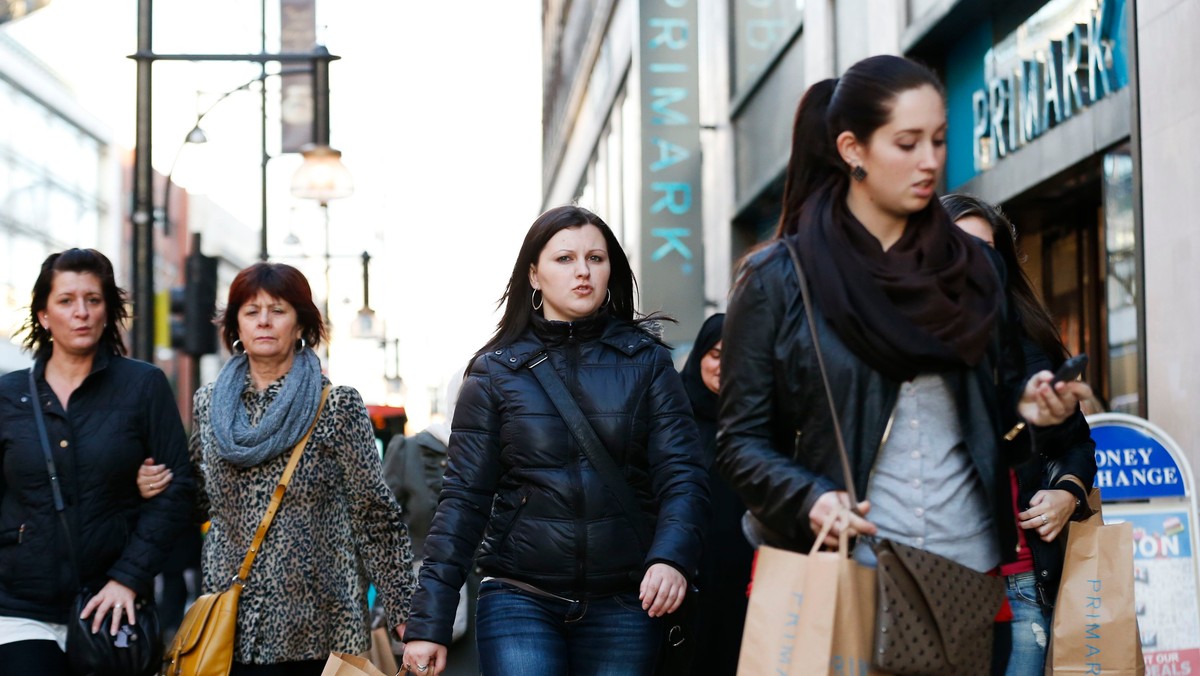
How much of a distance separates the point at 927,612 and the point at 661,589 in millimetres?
1424

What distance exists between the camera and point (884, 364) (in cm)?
335

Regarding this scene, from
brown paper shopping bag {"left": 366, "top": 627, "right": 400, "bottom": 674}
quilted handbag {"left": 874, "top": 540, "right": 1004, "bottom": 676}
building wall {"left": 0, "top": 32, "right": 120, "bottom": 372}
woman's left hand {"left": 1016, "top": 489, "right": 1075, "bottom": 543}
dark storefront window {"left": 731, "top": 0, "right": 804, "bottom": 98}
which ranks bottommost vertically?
brown paper shopping bag {"left": 366, "top": 627, "right": 400, "bottom": 674}

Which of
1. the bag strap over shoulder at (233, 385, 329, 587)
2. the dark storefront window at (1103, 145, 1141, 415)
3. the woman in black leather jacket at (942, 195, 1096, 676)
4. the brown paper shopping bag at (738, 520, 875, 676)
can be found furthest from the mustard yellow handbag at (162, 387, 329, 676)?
the dark storefront window at (1103, 145, 1141, 415)

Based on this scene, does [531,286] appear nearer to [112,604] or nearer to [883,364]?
[112,604]

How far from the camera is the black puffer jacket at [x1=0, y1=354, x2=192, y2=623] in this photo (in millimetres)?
5707

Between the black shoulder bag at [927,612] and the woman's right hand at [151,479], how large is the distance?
3.23m

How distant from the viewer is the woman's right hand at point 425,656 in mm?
4648

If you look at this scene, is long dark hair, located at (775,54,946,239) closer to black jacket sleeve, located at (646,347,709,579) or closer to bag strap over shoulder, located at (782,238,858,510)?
bag strap over shoulder, located at (782,238,858,510)

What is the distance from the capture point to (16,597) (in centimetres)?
568

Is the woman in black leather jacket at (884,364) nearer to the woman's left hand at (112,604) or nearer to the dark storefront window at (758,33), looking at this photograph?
the woman's left hand at (112,604)

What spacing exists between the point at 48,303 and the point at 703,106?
58.1 feet

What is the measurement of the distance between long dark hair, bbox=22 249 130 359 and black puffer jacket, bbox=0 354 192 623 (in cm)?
9

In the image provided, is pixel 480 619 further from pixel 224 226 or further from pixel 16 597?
pixel 224 226

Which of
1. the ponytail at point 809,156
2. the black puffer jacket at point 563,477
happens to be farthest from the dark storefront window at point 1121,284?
the ponytail at point 809,156
